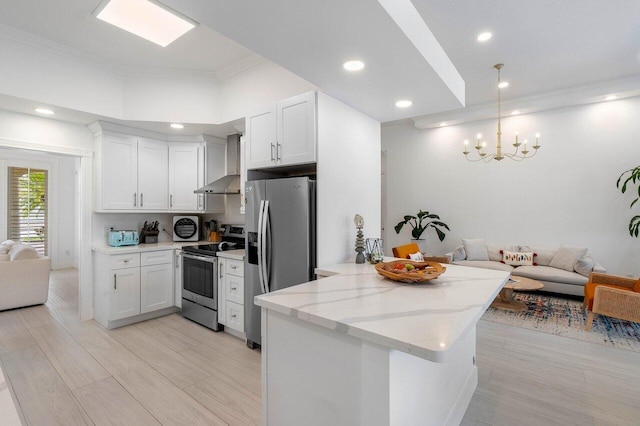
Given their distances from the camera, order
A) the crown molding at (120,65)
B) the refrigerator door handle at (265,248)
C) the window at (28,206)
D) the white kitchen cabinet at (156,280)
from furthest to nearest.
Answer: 1. the window at (28,206)
2. the white kitchen cabinet at (156,280)
3. the crown molding at (120,65)
4. the refrigerator door handle at (265,248)

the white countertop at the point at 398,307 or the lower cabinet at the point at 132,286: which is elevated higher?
the white countertop at the point at 398,307

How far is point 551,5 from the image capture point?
8.44 ft

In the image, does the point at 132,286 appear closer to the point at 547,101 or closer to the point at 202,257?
the point at 202,257

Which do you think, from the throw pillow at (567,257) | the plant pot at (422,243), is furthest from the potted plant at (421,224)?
the throw pillow at (567,257)

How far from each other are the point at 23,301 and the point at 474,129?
25.3ft

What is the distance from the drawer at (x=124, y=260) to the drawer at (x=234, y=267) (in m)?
1.27

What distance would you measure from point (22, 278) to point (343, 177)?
15.5ft

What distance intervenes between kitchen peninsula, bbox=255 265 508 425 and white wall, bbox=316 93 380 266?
2.77ft

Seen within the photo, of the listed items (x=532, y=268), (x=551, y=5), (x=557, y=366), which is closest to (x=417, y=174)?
(x=532, y=268)

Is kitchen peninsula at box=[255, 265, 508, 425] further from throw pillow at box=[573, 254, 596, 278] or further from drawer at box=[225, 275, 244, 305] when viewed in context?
throw pillow at box=[573, 254, 596, 278]

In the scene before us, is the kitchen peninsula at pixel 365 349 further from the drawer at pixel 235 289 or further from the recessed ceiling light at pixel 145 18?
the recessed ceiling light at pixel 145 18

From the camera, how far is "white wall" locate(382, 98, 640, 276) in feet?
14.8

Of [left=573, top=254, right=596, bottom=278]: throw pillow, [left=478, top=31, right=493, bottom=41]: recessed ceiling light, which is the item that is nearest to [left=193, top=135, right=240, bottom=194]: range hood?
[left=478, top=31, right=493, bottom=41]: recessed ceiling light

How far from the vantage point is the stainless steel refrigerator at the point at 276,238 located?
246 cm
